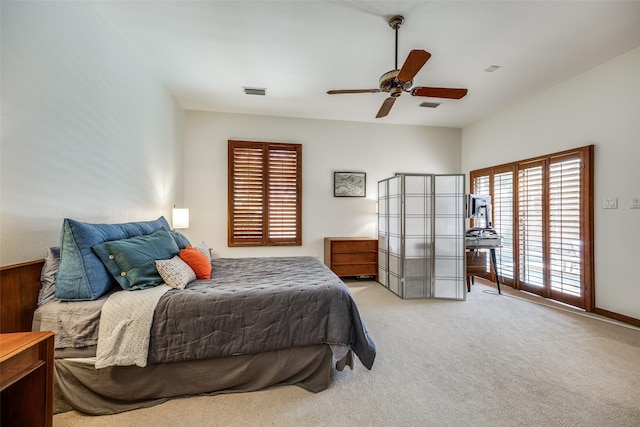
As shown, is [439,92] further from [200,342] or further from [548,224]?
[200,342]

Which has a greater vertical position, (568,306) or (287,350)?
(287,350)

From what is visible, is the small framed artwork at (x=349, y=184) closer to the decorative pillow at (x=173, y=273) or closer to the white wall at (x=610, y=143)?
the white wall at (x=610, y=143)

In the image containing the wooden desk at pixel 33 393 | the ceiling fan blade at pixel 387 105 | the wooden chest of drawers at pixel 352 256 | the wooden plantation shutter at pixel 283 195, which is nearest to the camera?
the wooden desk at pixel 33 393

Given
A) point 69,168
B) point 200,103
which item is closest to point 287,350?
point 69,168

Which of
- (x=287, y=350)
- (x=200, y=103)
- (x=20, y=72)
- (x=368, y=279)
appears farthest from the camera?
(x=368, y=279)

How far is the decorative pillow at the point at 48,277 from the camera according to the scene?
1.70 metres

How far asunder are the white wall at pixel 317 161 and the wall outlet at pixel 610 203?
2.57m

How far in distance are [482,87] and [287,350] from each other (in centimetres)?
410

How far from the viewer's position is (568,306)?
351 centimetres

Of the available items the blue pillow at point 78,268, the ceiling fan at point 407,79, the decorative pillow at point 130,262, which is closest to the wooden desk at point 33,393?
the blue pillow at point 78,268

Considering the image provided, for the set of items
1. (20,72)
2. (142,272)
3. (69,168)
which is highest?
(20,72)

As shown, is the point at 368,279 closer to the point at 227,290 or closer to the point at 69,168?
the point at 227,290

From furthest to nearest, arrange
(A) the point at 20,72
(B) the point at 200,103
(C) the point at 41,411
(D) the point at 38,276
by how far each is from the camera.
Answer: (B) the point at 200,103 < (D) the point at 38,276 < (A) the point at 20,72 < (C) the point at 41,411

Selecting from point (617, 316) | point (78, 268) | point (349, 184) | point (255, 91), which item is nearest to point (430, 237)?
point (349, 184)
